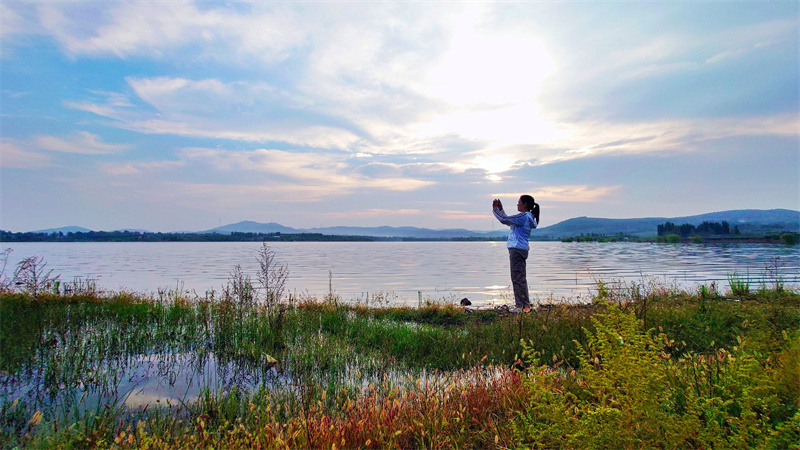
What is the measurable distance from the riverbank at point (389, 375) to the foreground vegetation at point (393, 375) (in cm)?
3

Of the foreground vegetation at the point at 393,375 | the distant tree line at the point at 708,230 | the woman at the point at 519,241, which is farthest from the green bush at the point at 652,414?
the distant tree line at the point at 708,230

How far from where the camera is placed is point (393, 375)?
6746 mm

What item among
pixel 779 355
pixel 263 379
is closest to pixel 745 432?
pixel 779 355

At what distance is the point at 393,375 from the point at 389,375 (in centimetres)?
7

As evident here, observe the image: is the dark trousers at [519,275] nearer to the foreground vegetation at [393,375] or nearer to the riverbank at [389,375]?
the foreground vegetation at [393,375]

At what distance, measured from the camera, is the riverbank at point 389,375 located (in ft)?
10.2

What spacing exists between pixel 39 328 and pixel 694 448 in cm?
1091

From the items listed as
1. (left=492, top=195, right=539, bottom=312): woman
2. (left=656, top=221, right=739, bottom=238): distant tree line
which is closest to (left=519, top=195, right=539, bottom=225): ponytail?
(left=492, top=195, right=539, bottom=312): woman

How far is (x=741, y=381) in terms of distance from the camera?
11.3ft

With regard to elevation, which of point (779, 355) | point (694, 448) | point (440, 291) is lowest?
point (440, 291)

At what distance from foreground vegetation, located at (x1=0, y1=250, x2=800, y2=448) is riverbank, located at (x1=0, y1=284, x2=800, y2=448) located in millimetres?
33

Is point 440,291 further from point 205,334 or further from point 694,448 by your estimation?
point 694,448

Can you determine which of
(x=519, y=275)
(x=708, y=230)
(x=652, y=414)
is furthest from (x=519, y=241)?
(x=708, y=230)

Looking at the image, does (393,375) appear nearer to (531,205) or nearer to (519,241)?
(519,241)
